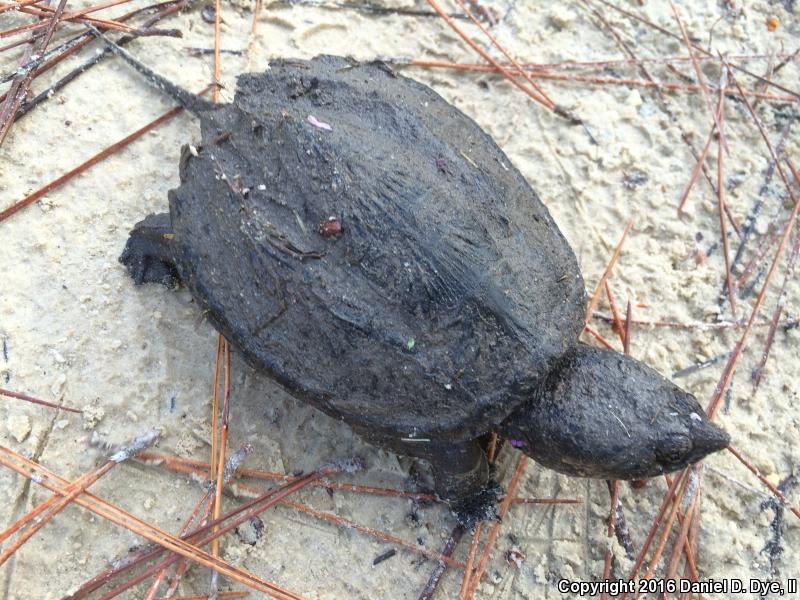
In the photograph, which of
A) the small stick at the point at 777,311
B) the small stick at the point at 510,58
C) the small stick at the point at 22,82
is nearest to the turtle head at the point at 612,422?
the small stick at the point at 777,311

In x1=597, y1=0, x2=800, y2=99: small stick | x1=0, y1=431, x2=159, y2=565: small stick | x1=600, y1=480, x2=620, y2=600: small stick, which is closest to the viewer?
x1=0, y1=431, x2=159, y2=565: small stick

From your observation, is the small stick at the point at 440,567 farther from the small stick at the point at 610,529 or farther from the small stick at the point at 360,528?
the small stick at the point at 610,529

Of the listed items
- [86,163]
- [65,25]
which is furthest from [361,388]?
[65,25]

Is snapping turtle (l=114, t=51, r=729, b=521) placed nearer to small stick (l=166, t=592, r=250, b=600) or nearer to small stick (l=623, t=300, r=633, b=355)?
small stick (l=623, t=300, r=633, b=355)

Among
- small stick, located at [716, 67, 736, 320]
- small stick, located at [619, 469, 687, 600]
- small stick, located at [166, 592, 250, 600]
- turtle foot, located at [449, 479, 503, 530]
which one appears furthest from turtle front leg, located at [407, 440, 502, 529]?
small stick, located at [716, 67, 736, 320]

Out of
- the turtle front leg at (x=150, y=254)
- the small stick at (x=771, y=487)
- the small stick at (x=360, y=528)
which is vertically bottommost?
the small stick at (x=360, y=528)

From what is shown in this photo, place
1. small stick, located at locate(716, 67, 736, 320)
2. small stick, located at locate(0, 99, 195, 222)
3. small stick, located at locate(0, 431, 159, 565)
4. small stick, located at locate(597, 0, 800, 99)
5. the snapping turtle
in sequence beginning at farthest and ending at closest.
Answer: small stick, located at locate(597, 0, 800, 99)
small stick, located at locate(716, 67, 736, 320)
small stick, located at locate(0, 99, 195, 222)
small stick, located at locate(0, 431, 159, 565)
the snapping turtle
